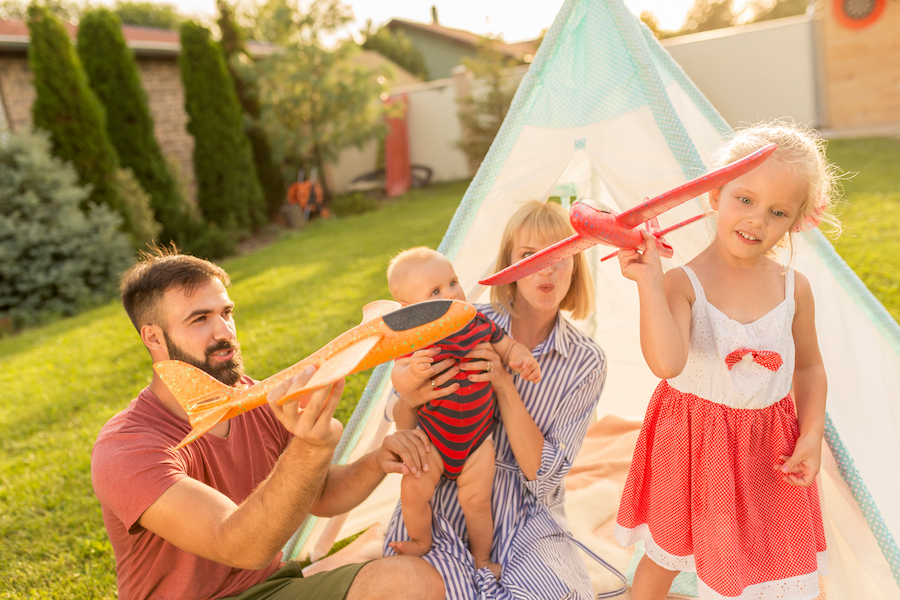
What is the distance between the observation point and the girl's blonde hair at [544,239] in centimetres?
224

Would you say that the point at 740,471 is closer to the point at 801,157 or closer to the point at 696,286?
the point at 696,286

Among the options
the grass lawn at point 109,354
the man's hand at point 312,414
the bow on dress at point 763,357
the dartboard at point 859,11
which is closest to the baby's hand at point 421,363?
the man's hand at point 312,414

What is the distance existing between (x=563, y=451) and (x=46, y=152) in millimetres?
9908

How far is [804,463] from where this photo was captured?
1754mm

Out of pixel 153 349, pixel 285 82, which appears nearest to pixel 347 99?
pixel 285 82

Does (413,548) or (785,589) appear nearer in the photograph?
(785,589)

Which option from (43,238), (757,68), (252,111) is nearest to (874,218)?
(757,68)

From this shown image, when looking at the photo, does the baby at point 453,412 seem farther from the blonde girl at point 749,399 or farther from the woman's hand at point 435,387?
the blonde girl at point 749,399

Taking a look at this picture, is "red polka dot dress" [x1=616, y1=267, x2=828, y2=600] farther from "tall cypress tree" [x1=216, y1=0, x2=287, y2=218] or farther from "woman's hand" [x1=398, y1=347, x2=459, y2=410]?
"tall cypress tree" [x1=216, y1=0, x2=287, y2=218]

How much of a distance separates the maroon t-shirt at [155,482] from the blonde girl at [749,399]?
4.58ft

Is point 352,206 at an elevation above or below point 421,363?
below

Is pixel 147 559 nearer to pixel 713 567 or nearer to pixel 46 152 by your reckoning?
pixel 713 567

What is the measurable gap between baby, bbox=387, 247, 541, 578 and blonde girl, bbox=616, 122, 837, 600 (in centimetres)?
52

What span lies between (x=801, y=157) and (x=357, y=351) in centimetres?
133
